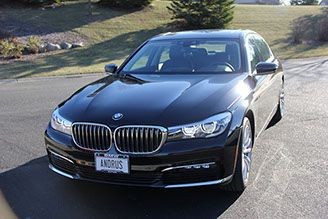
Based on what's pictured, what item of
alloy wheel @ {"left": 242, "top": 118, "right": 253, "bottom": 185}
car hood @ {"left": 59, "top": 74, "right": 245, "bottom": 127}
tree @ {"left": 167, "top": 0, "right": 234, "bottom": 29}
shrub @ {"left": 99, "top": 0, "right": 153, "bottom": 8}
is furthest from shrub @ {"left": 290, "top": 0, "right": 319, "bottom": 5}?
alloy wheel @ {"left": 242, "top": 118, "right": 253, "bottom": 185}

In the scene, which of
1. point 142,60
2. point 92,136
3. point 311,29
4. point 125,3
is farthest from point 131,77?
point 311,29

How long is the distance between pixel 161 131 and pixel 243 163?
97 cm

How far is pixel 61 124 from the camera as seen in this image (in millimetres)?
4199

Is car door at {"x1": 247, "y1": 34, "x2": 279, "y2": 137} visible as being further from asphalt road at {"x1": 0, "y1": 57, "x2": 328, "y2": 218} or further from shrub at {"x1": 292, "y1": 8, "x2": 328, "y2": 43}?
shrub at {"x1": 292, "y1": 8, "x2": 328, "y2": 43}

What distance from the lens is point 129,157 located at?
12.4 ft

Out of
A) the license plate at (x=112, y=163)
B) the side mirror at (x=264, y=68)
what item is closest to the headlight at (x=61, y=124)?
the license plate at (x=112, y=163)

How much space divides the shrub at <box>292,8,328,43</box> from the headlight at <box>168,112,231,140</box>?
2119 centimetres

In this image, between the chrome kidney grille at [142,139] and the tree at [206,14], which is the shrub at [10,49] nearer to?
the tree at [206,14]

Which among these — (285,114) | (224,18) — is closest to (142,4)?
(224,18)

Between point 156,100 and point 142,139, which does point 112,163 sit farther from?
point 156,100

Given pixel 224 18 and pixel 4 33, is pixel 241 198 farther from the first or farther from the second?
pixel 224 18

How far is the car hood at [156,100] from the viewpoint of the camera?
3.91 m

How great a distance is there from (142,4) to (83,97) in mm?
22801

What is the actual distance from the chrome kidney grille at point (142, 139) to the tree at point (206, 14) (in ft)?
64.3
